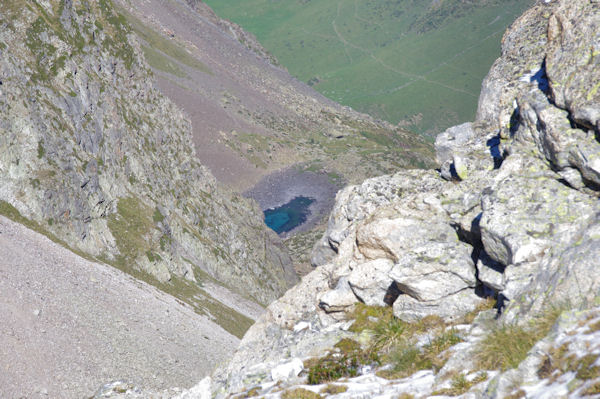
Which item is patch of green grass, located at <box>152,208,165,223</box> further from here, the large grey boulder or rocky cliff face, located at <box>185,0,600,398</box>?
the large grey boulder

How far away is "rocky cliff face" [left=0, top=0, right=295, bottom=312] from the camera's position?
58.2 m

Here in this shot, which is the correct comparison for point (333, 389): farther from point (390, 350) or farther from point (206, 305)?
point (206, 305)

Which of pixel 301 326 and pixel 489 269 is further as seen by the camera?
pixel 301 326

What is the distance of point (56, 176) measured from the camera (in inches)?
2347

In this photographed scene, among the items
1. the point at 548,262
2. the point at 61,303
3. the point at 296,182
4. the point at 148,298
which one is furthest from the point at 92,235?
the point at 296,182

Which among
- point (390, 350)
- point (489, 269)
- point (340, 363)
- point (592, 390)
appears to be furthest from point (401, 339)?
point (592, 390)

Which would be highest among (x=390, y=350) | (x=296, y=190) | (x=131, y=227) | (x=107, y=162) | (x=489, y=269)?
(x=296, y=190)

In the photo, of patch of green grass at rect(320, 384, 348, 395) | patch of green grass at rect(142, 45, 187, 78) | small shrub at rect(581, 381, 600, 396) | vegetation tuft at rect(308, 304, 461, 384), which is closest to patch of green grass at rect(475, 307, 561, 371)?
vegetation tuft at rect(308, 304, 461, 384)

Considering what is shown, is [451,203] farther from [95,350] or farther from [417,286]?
[95,350]

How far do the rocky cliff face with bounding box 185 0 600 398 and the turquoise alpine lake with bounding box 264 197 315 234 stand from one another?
429ft

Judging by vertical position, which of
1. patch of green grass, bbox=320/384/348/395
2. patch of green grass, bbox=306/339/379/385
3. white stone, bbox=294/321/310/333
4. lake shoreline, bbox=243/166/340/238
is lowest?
patch of green grass, bbox=320/384/348/395

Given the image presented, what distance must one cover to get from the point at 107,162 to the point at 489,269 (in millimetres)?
63528

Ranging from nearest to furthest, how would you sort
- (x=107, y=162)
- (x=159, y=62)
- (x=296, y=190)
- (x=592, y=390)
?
(x=592, y=390) < (x=107, y=162) < (x=296, y=190) < (x=159, y=62)

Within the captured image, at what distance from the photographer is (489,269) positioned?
16.7m
